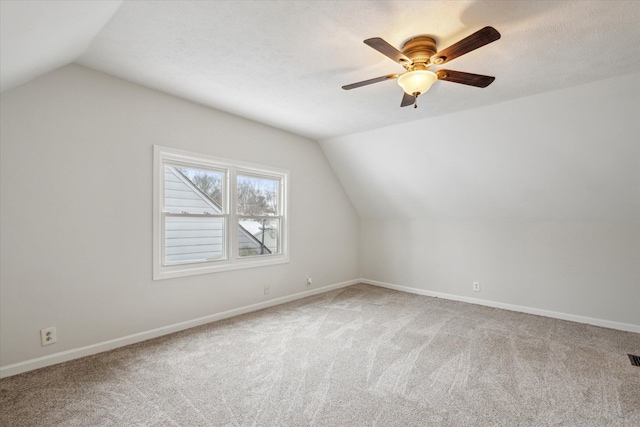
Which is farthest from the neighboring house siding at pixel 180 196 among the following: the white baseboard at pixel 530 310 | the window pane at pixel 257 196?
the white baseboard at pixel 530 310

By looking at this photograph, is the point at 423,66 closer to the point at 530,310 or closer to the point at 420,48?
the point at 420,48

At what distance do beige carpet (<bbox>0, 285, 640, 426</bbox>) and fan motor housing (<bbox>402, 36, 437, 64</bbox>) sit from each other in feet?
7.84

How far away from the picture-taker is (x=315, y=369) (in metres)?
2.54

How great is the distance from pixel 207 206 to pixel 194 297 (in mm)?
1055

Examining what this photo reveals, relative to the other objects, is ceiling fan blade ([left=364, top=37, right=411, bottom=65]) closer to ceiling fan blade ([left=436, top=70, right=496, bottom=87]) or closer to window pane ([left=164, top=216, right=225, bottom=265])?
ceiling fan blade ([left=436, top=70, right=496, bottom=87])

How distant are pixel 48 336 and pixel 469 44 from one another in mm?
3776

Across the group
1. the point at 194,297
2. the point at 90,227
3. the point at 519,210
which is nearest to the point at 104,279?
the point at 90,227

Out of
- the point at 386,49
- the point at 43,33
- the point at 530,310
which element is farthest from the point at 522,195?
the point at 43,33

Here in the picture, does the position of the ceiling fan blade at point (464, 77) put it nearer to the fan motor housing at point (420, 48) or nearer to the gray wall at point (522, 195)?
the fan motor housing at point (420, 48)

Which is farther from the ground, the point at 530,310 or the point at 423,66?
the point at 423,66

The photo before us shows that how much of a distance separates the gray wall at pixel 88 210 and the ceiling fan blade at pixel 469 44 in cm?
263

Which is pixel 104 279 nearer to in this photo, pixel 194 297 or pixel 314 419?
pixel 194 297

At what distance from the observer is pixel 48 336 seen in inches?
100

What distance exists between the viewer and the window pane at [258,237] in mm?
4109
